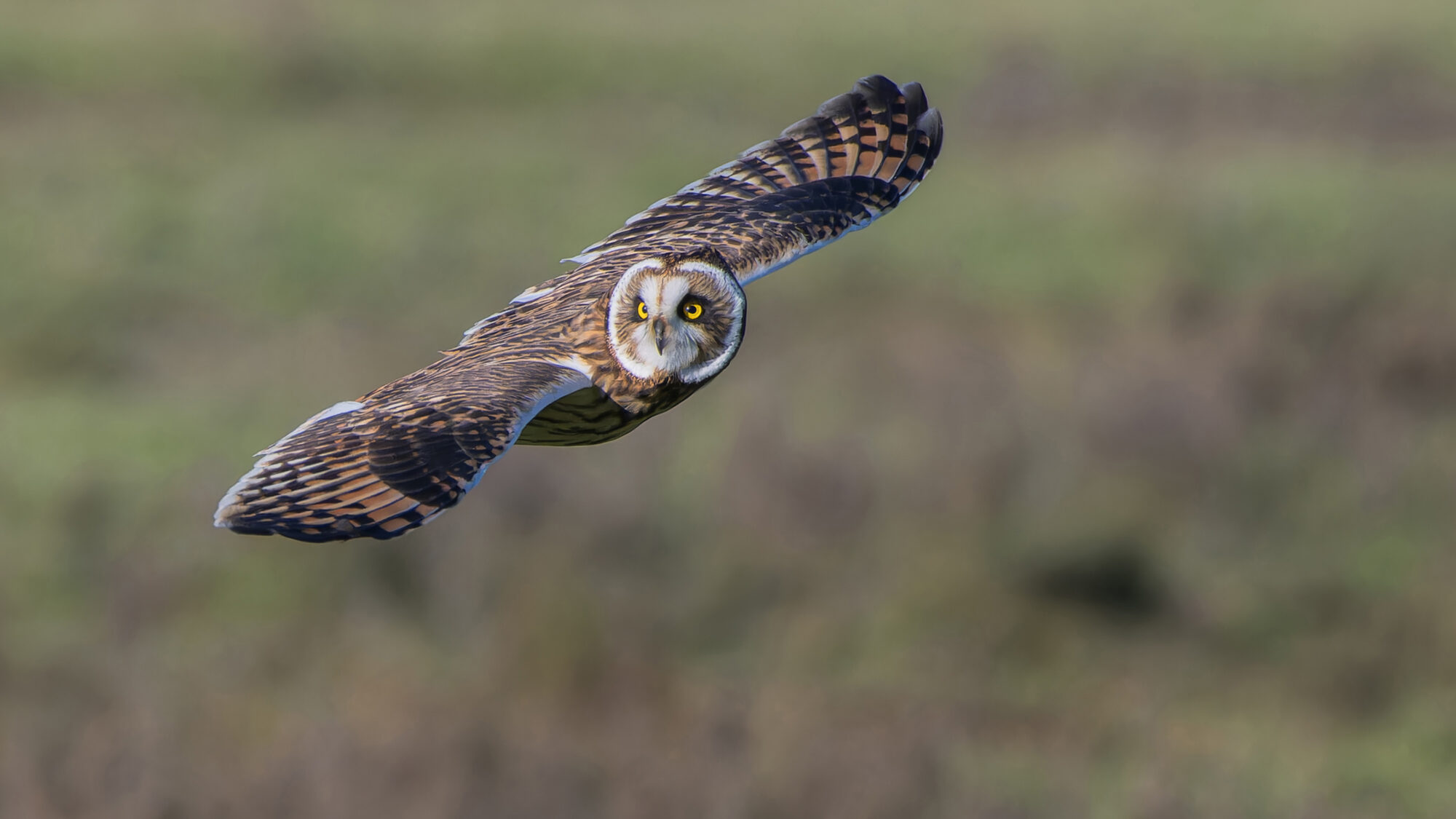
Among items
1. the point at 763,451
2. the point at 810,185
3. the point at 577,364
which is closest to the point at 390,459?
the point at 577,364

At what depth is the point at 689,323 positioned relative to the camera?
3406 mm

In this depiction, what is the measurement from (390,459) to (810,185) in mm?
2009

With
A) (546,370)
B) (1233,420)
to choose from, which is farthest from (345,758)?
(1233,420)

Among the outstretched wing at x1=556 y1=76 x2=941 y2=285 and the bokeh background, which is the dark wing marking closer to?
the outstretched wing at x1=556 y1=76 x2=941 y2=285

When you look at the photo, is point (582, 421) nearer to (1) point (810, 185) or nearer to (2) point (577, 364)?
(2) point (577, 364)

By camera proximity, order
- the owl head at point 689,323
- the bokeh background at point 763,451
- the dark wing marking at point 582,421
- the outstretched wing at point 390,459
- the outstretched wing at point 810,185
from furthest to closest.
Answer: the bokeh background at point 763,451 → the outstretched wing at point 810,185 → the dark wing marking at point 582,421 → the owl head at point 689,323 → the outstretched wing at point 390,459

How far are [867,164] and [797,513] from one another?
31.0 feet

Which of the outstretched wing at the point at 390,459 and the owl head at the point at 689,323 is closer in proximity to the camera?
the outstretched wing at the point at 390,459

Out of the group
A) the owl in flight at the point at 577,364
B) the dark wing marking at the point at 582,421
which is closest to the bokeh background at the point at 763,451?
the owl in flight at the point at 577,364

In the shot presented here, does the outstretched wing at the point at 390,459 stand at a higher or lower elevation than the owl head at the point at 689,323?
lower

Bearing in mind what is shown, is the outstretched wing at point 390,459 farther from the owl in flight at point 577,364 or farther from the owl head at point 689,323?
the owl head at point 689,323

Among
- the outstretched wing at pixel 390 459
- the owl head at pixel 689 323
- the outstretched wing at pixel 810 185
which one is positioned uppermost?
the outstretched wing at pixel 810 185

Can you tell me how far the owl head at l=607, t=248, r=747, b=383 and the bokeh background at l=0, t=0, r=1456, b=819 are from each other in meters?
5.54

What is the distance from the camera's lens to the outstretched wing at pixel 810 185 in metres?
4.46
